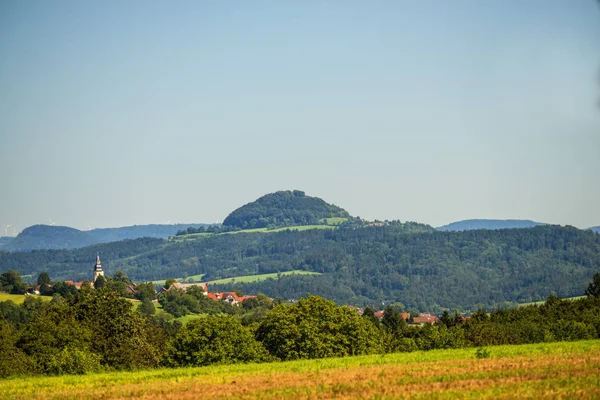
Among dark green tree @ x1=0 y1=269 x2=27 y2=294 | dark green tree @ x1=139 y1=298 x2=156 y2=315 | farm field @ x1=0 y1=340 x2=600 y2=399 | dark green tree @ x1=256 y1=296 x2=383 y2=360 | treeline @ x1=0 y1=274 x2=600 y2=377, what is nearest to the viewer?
farm field @ x1=0 y1=340 x2=600 y2=399

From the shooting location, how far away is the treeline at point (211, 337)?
66.4 meters

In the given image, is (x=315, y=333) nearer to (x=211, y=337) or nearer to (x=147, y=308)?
(x=211, y=337)

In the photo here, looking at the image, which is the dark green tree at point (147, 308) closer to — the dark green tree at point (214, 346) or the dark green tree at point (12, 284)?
the dark green tree at point (12, 284)

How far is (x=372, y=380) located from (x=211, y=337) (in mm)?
27980

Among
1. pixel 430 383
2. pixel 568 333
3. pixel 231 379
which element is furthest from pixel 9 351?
pixel 568 333

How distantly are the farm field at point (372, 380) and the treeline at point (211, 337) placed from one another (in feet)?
33.9

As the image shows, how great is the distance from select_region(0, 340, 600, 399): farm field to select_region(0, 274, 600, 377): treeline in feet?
33.9

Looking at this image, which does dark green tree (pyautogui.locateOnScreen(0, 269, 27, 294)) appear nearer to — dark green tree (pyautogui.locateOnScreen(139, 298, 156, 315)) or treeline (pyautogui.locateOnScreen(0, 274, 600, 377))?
dark green tree (pyautogui.locateOnScreen(139, 298, 156, 315))

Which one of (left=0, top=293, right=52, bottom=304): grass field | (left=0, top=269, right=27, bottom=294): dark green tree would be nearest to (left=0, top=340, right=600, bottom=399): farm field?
(left=0, top=293, right=52, bottom=304): grass field

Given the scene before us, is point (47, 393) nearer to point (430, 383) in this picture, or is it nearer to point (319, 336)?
point (430, 383)

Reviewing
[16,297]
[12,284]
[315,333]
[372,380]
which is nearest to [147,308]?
[16,297]

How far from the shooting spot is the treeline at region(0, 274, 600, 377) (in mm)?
66375

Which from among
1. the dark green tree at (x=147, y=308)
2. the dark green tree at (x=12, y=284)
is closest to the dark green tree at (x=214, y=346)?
the dark green tree at (x=147, y=308)

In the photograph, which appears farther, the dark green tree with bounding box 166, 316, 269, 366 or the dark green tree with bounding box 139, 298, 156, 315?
the dark green tree with bounding box 139, 298, 156, 315
